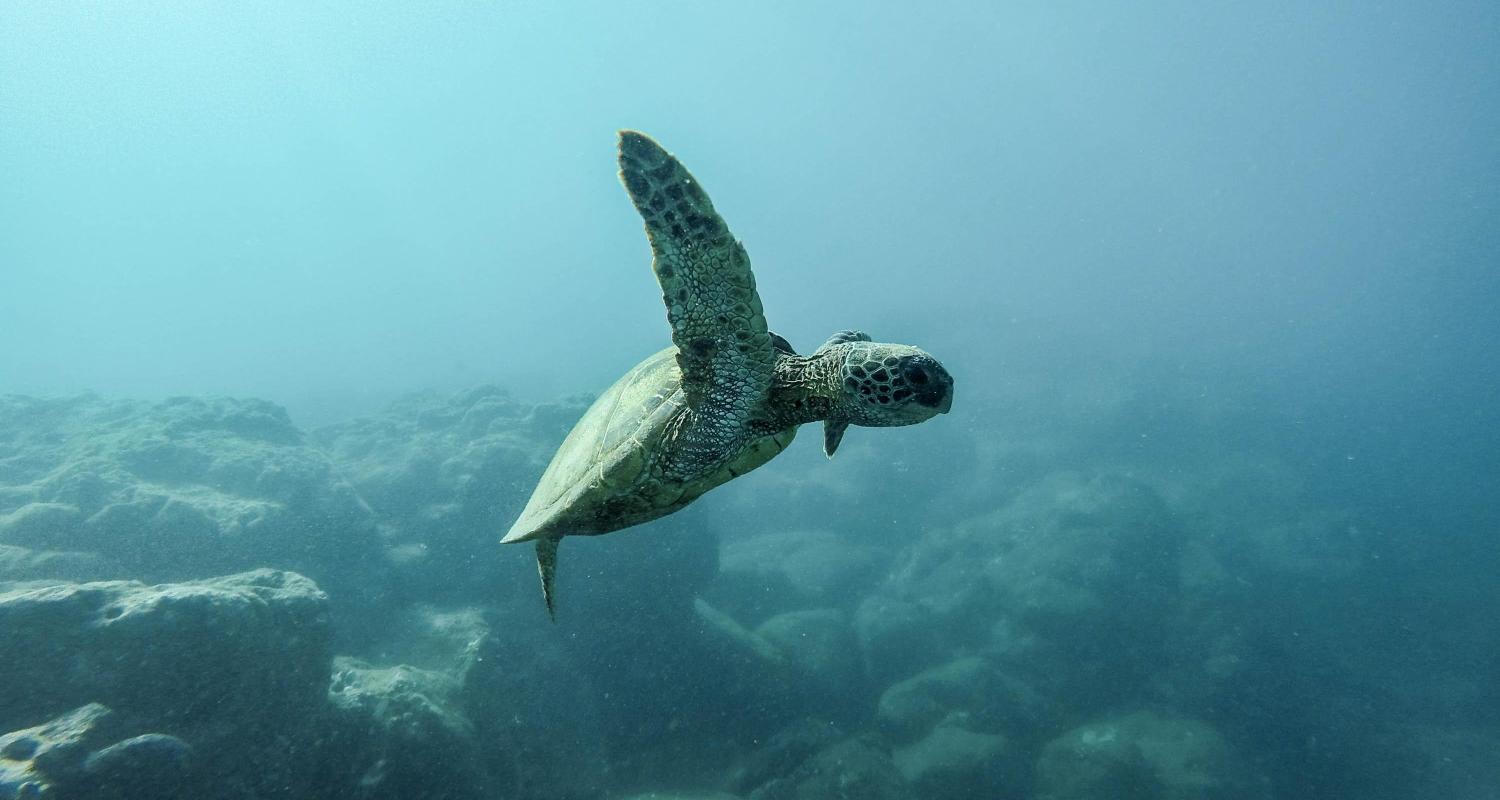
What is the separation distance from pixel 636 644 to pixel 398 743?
4.98m

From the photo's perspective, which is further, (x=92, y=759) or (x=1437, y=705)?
(x=1437, y=705)

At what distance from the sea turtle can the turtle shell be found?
1cm

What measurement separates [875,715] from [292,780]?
9946 mm

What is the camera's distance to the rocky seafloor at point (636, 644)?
6246mm

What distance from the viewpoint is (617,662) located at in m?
11.3

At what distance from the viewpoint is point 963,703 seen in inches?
473

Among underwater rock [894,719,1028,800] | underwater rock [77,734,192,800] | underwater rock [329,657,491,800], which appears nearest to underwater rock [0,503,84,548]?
underwater rock [329,657,491,800]

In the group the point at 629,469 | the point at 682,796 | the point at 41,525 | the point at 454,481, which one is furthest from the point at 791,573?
the point at 41,525

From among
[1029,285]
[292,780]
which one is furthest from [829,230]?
[292,780]

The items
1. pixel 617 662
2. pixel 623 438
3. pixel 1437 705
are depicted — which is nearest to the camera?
pixel 623 438

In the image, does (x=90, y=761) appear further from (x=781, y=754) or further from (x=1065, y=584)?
(x=1065, y=584)

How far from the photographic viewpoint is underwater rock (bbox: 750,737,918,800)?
9.23 meters

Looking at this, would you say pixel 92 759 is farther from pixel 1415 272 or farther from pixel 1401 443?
pixel 1415 272

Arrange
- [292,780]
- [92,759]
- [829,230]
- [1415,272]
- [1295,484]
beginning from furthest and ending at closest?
[829,230] → [1415,272] → [1295,484] → [292,780] → [92,759]
